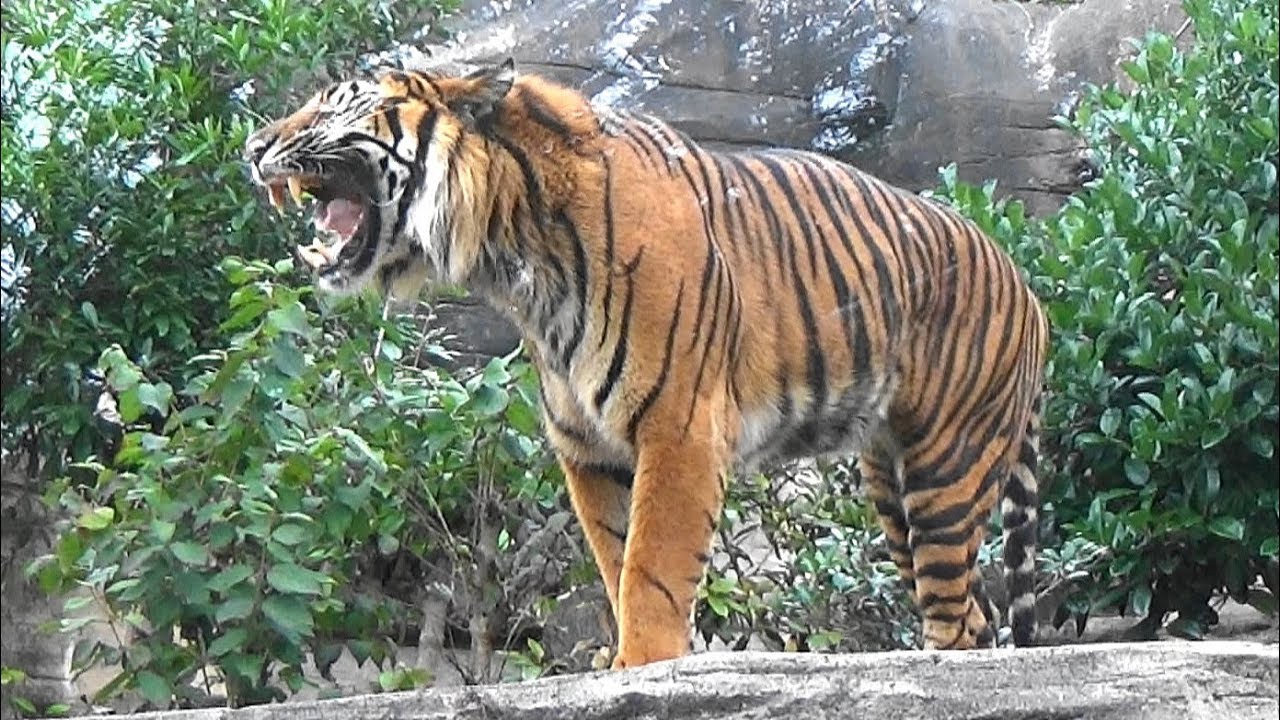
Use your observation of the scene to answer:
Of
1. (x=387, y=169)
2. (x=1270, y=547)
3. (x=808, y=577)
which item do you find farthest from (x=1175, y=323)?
(x=808, y=577)

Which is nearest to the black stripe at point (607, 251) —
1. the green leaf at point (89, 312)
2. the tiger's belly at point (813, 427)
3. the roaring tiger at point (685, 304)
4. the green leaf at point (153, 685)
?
the roaring tiger at point (685, 304)

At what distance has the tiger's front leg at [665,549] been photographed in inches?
99.7

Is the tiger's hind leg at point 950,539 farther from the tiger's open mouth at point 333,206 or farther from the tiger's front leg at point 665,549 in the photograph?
the tiger's open mouth at point 333,206

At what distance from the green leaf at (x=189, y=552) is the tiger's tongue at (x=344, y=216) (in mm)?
563

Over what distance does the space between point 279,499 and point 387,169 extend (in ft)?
2.07

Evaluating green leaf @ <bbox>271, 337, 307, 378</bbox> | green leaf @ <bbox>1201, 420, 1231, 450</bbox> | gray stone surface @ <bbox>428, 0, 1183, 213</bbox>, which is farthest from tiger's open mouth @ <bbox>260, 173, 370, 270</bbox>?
green leaf @ <bbox>1201, 420, 1231, 450</bbox>

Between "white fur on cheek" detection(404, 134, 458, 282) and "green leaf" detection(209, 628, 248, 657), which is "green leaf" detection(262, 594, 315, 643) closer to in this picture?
"green leaf" detection(209, 628, 248, 657)

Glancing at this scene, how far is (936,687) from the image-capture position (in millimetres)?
2164

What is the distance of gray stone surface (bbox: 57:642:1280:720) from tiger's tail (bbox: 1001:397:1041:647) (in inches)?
28.5

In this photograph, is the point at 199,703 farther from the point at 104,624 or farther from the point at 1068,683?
the point at 1068,683

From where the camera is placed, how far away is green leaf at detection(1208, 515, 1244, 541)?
7.50 feet

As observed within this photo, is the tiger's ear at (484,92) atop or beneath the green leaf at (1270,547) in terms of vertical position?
atop

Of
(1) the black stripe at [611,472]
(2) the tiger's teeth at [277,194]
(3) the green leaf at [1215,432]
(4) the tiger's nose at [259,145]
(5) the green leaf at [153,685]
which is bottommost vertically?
(5) the green leaf at [153,685]

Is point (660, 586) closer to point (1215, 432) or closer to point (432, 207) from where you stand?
point (432, 207)
